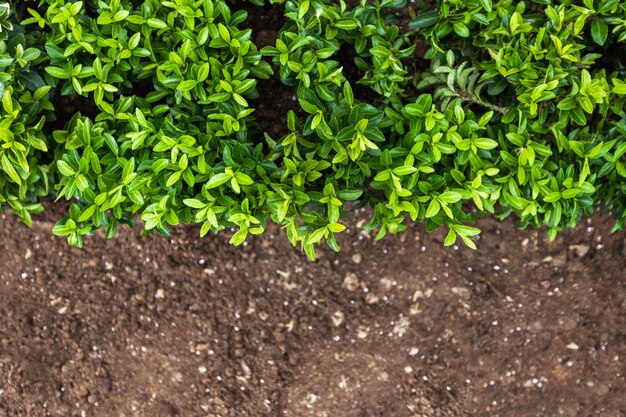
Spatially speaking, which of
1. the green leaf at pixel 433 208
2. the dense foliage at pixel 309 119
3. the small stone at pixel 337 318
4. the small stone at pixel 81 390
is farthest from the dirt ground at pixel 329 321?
the green leaf at pixel 433 208

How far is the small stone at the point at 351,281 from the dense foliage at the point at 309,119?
0.87 meters

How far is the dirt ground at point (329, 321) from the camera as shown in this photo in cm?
340

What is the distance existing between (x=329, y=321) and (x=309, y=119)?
1.29m

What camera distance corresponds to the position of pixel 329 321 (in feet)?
11.3

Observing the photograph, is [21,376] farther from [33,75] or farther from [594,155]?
[594,155]

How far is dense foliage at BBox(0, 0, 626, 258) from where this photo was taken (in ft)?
8.19

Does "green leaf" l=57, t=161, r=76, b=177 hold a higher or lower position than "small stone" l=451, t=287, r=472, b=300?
higher

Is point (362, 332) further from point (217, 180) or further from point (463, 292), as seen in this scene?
point (217, 180)

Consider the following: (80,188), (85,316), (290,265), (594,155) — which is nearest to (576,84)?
(594,155)

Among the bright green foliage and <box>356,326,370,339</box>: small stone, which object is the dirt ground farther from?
the bright green foliage

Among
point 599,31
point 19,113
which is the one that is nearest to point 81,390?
point 19,113

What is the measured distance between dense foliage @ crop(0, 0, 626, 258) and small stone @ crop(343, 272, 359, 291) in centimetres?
87

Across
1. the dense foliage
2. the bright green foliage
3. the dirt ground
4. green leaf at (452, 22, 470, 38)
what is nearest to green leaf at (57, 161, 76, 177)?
the dense foliage

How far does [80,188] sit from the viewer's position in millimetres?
2496
